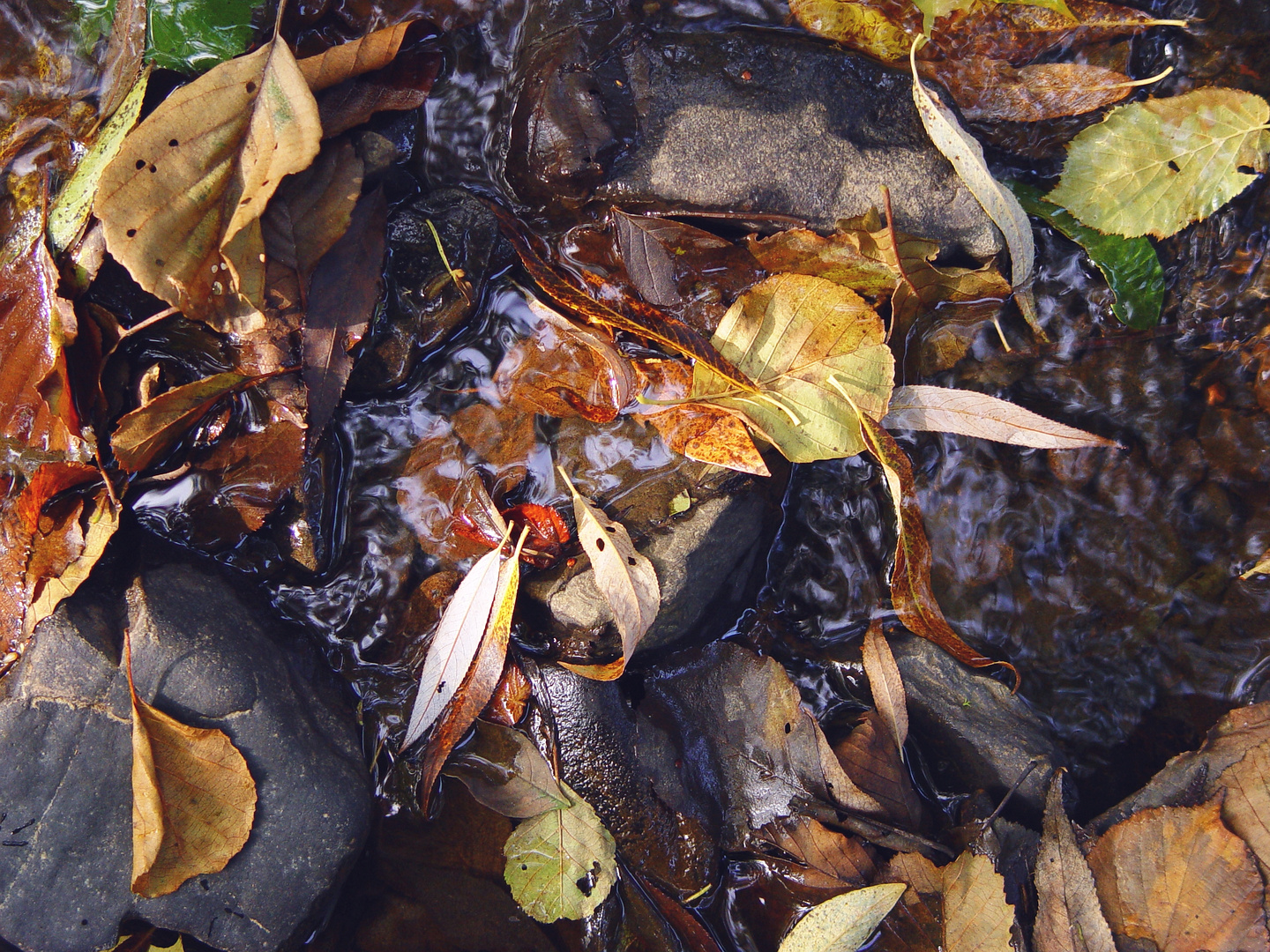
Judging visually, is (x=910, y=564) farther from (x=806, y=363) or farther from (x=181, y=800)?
(x=181, y=800)

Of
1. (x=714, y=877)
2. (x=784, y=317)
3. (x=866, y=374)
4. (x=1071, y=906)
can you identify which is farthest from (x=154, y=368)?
(x=1071, y=906)

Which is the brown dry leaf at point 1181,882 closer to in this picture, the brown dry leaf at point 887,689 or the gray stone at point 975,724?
the gray stone at point 975,724

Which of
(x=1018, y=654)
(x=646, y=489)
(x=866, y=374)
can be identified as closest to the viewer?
(x=866, y=374)

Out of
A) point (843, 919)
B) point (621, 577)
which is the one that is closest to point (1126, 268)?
point (621, 577)

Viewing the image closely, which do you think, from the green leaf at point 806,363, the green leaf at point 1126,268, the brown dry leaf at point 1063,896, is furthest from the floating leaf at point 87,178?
the brown dry leaf at point 1063,896

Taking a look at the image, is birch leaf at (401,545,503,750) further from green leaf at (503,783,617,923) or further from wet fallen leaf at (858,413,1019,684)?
wet fallen leaf at (858,413,1019,684)

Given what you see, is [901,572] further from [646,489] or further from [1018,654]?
[646,489]

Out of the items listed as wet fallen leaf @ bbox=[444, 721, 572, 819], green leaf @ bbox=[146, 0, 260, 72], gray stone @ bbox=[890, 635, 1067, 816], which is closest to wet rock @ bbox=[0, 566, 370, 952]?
wet fallen leaf @ bbox=[444, 721, 572, 819]
